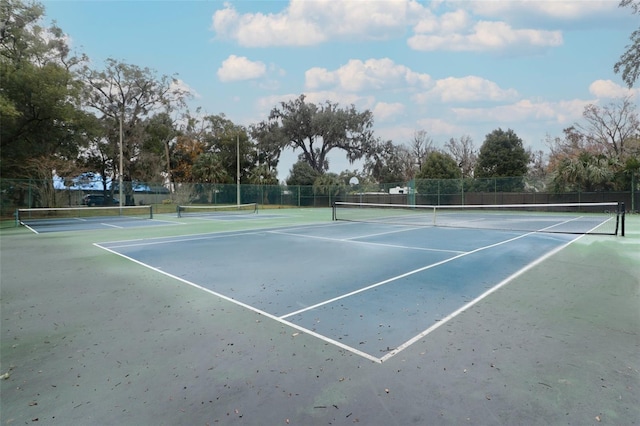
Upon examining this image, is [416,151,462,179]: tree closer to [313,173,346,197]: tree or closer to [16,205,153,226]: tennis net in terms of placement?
[313,173,346,197]: tree

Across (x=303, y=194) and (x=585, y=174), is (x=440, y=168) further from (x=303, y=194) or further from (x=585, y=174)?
(x=303, y=194)

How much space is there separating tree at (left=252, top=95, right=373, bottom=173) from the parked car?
28.3 meters

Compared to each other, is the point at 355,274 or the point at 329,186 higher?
the point at 329,186

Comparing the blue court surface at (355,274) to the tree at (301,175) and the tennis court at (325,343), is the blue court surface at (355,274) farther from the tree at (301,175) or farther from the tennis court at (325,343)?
the tree at (301,175)

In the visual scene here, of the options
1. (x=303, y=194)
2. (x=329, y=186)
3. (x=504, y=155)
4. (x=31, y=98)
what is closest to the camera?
(x=31, y=98)

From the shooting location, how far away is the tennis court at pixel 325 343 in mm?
2486

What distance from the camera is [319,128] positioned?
53.9 metres

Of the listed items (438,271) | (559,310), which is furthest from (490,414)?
(438,271)

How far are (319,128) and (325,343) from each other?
171 ft

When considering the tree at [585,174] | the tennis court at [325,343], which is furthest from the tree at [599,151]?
the tennis court at [325,343]

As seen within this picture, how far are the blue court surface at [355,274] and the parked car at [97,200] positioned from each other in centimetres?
1712

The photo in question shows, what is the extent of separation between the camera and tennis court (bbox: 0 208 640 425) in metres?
2.49

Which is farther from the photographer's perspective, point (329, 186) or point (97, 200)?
point (329, 186)

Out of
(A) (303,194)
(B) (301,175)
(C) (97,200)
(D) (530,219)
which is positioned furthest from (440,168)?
(C) (97,200)
